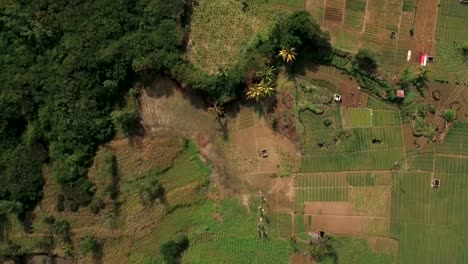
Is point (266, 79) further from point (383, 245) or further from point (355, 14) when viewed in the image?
point (383, 245)

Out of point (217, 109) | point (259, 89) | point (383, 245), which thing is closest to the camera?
point (259, 89)

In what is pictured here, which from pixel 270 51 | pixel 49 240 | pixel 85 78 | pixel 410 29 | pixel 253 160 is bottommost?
pixel 49 240

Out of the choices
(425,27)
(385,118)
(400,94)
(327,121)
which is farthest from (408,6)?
(327,121)

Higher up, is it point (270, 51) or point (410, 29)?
point (410, 29)

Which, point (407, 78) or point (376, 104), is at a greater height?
point (407, 78)

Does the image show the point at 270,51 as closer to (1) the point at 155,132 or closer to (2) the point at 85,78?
(1) the point at 155,132

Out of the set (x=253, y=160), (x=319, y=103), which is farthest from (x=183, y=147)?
(x=319, y=103)

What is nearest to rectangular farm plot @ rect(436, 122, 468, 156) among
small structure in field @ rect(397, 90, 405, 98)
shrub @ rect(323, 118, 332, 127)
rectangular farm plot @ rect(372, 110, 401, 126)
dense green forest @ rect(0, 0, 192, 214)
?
rectangular farm plot @ rect(372, 110, 401, 126)

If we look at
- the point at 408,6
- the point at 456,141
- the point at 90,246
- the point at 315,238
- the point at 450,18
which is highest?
the point at 408,6

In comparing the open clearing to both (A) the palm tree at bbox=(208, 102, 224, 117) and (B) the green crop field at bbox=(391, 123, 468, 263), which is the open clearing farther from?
(A) the palm tree at bbox=(208, 102, 224, 117)

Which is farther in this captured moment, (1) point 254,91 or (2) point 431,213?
(2) point 431,213

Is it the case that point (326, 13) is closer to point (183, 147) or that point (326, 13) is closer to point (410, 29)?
point (410, 29)
